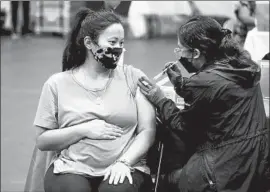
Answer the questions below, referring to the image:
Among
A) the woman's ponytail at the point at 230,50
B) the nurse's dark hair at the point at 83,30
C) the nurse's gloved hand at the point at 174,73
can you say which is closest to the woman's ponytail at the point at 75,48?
the nurse's dark hair at the point at 83,30

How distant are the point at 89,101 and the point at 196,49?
0.57m

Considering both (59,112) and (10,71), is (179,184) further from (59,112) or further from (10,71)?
(10,71)

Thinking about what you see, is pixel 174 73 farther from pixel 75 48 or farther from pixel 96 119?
pixel 75 48

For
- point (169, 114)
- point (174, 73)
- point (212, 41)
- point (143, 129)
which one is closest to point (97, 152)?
point (143, 129)

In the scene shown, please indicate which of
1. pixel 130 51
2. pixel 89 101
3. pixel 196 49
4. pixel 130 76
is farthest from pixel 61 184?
pixel 130 51

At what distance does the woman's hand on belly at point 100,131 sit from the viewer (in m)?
2.81

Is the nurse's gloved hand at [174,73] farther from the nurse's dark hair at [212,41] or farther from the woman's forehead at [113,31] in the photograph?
the woman's forehead at [113,31]

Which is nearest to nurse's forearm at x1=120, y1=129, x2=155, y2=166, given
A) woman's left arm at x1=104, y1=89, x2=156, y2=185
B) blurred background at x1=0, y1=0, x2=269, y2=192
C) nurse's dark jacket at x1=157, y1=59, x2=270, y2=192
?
woman's left arm at x1=104, y1=89, x2=156, y2=185

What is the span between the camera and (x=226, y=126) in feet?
8.67

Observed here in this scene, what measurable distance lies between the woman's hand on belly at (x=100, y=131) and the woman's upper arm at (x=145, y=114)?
0.43ft

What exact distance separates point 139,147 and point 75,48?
0.61m

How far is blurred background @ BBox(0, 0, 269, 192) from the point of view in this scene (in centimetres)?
443

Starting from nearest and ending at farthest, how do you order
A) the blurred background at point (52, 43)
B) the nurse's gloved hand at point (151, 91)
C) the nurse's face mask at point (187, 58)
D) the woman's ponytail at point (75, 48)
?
the nurse's face mask at point (187, 58)
the nurse's gloved hand at point (151, 91)
the woman's ponytail at point (75, 48)
the blurred background at point (52, 43)

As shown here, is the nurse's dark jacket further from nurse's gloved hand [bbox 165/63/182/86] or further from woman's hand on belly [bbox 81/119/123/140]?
woman's hand on belly [bbox 81/119/123/140]
